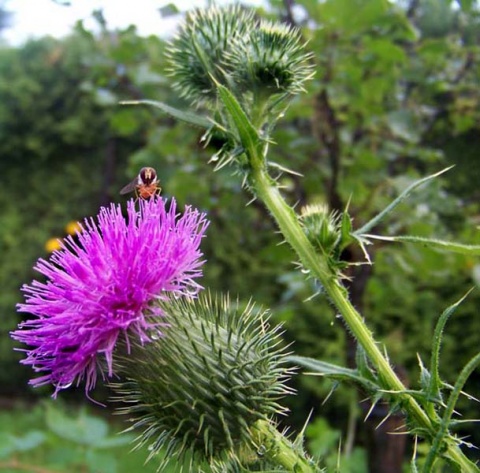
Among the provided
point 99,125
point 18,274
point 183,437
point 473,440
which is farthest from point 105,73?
point 18,274

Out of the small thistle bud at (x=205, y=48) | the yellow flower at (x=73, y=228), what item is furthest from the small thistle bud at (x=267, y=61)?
the yellow flower at (x=73, y=228)

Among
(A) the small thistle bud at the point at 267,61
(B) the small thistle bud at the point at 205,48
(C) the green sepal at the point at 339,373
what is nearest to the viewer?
(C) the green sepal at the point at 339,373

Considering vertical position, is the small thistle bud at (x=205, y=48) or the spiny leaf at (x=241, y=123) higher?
the small thistle bud at (x=205, y=48)

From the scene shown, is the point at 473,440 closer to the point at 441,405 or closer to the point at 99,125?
the point at 441,405

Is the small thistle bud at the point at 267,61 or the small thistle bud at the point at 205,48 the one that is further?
the small thistle bud at the point at 205,48

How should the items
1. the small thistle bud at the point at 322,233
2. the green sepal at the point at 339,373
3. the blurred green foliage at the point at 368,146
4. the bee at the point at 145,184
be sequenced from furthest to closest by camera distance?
the blurred green foliage at the point at 368,146 → the bee at the point at 145,184 → the small thistle bud at the point at 322,233 → the green sepal at the point at 339,373

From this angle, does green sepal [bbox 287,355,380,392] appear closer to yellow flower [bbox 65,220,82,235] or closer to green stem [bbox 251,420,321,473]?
green stem [bbox 251,420,321,473]

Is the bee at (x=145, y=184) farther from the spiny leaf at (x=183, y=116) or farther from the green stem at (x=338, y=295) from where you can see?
the green stem at (x=338, y=295)
